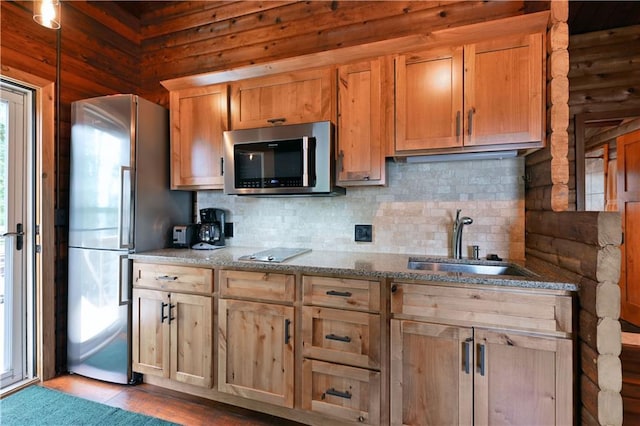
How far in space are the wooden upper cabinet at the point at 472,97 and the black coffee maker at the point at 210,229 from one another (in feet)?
5.09

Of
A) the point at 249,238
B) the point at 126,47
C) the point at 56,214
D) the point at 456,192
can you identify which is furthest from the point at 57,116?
the point at 456,192

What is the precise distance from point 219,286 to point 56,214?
1.44 meters

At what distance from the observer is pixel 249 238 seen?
2.58 m

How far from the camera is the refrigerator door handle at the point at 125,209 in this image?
2119 mm

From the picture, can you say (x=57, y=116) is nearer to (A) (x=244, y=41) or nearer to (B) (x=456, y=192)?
(A) (x=244, y=41)

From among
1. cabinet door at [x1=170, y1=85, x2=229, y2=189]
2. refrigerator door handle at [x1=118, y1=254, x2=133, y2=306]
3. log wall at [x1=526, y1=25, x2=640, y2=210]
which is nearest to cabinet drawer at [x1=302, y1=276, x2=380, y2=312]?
cabinet door at [x1=170, y1=85, x2=229, y2=189]

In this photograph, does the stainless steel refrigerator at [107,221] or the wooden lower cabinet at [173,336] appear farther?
the stainless steel refrigerator at [107,221]

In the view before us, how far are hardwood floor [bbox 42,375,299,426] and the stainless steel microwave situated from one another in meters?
1.41

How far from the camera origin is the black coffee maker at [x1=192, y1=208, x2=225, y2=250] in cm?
248

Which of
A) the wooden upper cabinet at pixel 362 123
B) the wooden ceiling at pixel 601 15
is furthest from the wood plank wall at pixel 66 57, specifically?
the wooden ceiling at pixel 601 15

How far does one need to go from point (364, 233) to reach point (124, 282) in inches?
68.0

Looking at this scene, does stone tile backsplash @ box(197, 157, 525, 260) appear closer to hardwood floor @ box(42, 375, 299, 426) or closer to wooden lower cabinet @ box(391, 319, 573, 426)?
wooden lower cabinet @ box(391, 319, 573, 426)

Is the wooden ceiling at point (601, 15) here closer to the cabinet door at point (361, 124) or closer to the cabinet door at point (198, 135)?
the cabinet door at point (361, 124)

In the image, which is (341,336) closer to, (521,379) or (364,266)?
(364,266)
